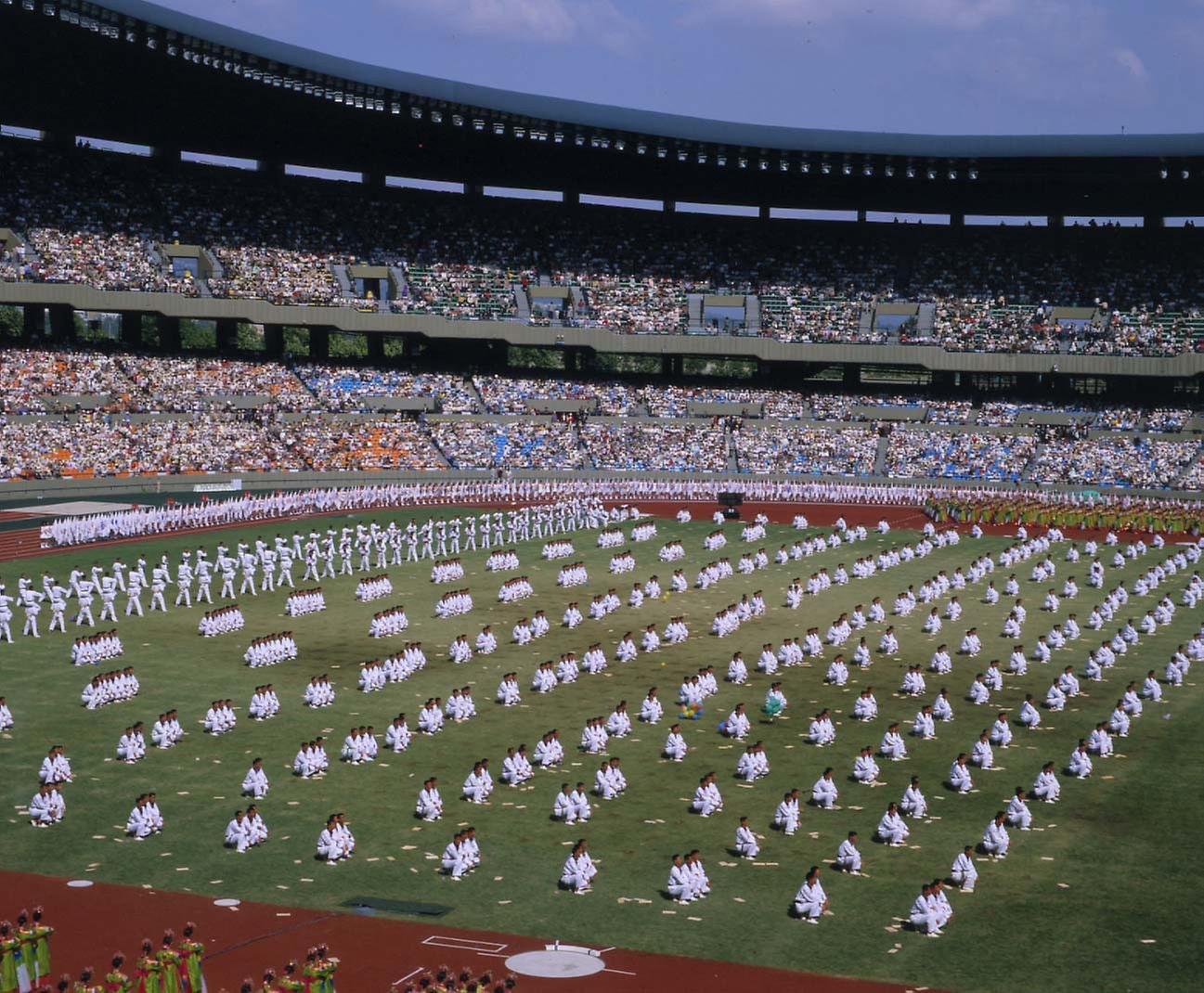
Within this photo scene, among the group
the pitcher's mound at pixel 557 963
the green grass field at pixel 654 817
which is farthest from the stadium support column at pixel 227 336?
the pitcher's mound at pixel 557 963

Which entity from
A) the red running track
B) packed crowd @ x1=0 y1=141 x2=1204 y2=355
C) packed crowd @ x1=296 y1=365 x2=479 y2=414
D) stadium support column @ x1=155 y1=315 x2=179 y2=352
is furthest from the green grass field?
packed crowd @ x1=0 y1=141 x2=1204 y2=355

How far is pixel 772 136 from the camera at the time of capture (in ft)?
247

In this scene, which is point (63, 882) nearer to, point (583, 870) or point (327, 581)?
point (583, 870)

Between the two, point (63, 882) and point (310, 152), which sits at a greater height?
point (310, 152)

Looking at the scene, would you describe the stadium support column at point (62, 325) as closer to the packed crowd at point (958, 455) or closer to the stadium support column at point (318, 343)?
the stadium support column at point (318, 343)

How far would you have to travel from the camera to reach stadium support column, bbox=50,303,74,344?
70562 millimetres

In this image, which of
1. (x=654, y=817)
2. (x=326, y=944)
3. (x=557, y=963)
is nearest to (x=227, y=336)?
(x=654, y=817)

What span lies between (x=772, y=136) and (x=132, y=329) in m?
33.6

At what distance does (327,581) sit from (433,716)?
17.4 meters

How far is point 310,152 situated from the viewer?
262 ft

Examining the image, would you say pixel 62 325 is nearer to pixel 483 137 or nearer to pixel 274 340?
pixel 274 340

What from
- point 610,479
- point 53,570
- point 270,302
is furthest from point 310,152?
point 53,570

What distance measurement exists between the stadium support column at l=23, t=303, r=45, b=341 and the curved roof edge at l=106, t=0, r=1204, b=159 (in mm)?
18865

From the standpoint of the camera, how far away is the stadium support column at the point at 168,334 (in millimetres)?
73562
